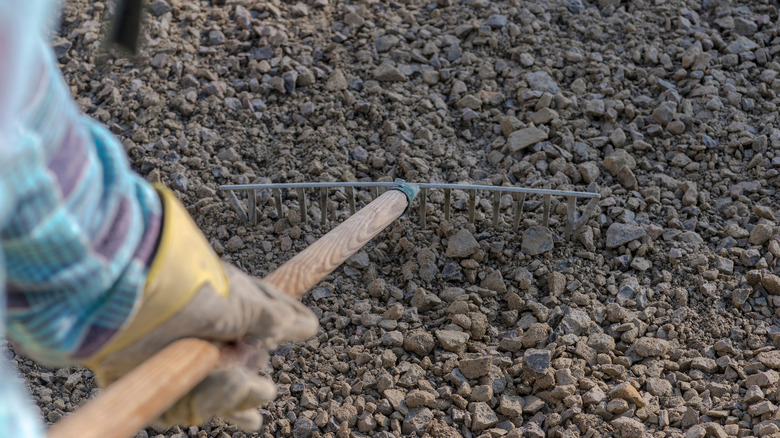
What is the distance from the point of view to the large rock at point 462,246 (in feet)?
10.3

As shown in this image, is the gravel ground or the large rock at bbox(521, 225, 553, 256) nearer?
the gravel ground

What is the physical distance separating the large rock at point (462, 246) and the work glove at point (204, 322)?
1646 millimetres

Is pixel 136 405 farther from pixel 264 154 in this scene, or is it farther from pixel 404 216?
pixel 264 154

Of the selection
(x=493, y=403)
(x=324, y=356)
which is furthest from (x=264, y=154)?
(x=493, y=403)

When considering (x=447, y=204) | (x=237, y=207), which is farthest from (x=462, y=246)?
(x=237, y=207)

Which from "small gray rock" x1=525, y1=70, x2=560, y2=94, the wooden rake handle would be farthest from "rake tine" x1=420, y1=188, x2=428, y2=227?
the wooden rake handle

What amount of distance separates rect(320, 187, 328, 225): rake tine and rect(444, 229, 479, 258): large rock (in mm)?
571

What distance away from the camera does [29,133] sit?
3.26 ft

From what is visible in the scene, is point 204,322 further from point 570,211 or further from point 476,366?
point 570,211

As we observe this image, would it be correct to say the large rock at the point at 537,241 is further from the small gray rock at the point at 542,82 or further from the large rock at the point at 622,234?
the small gray rock at the point at 542,82

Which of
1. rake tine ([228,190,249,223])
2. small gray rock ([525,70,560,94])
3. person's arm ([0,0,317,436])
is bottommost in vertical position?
rake tine ([228,190,249,223])

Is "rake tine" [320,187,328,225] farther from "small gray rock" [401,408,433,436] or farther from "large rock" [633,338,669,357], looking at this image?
"large rock" [633,338,669,357]

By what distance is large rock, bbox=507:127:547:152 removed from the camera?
11.5 feet

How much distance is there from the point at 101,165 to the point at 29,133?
0.65 ft
